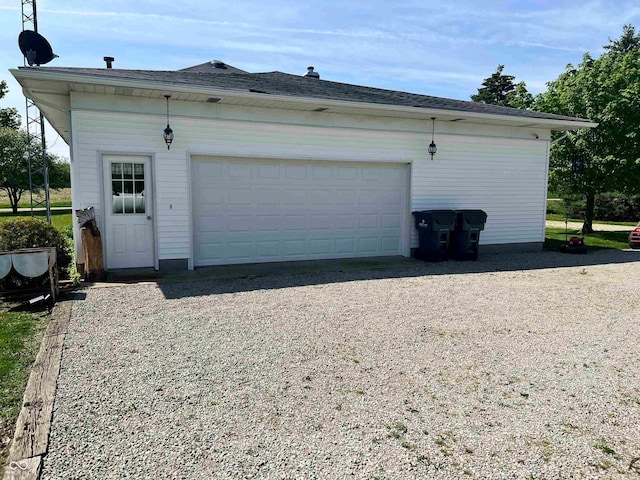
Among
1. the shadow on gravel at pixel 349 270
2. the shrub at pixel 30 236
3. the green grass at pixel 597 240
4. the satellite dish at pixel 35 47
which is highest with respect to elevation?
the satellite dish at pixel 35 47

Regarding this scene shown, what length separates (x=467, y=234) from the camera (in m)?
9.77

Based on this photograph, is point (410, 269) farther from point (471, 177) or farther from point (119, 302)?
point (119, 302)

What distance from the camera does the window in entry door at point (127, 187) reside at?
304 inches

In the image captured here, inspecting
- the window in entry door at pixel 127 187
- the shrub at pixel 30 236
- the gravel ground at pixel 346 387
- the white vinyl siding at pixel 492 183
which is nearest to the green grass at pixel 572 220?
the white vinyl siding at pixel 492 183

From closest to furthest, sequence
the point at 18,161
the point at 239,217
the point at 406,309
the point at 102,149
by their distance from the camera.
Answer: the point at 406,309 < the point at 102,149 < the point at 239,217 < the point at 18,161

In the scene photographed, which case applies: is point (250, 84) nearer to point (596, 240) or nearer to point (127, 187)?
point (127, 187)

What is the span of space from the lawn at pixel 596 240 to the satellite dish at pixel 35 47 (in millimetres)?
13605

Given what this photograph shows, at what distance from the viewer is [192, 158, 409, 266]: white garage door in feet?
27.9

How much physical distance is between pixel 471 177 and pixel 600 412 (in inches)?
316

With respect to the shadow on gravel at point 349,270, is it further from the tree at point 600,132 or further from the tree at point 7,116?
the tree at point 7,116

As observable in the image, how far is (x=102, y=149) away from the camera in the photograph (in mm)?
7426

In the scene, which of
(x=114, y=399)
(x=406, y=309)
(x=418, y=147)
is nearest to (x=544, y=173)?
(x=418, y=147)

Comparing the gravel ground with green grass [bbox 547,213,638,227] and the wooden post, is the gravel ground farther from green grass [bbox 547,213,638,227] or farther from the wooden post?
green grass [bbox 547,213,638,227]

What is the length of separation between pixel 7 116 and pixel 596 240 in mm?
38454
